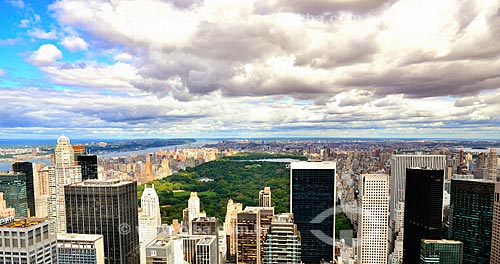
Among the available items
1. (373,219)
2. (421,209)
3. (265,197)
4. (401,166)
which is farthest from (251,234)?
(401,166)

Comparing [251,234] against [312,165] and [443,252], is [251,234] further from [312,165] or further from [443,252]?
[443,252]

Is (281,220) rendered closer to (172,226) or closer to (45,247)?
(45,247)

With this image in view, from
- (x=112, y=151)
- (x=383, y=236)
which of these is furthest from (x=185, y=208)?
(x=383, y=236)

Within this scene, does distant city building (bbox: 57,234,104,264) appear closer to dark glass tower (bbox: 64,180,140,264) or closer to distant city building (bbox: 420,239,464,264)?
dark glass tower (bbox: 64,180,140,264)

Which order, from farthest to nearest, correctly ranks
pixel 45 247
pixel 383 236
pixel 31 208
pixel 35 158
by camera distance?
pixel 31 208, pixel 383 236, pixel 35 158, pixel 45 247

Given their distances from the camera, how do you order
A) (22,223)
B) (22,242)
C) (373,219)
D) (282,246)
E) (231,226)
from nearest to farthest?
(22,242) → (22,223) → (282,246) → (373,219) → (231,226)

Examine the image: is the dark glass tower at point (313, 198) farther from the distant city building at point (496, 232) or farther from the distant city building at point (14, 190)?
the distant city building at point (14, 190)
